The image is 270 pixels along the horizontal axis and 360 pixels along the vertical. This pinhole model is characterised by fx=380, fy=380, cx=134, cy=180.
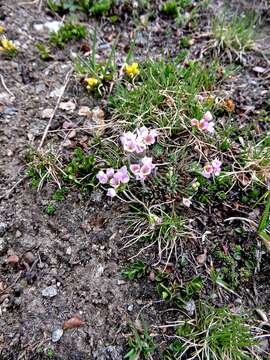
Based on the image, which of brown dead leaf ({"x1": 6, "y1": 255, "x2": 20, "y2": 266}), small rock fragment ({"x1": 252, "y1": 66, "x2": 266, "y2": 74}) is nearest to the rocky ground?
brown dead leaf ({"x1": 6, "y1": 255, "x2": 20, "y2": 266})

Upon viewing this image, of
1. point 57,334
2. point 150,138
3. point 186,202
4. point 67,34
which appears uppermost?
point 67,34

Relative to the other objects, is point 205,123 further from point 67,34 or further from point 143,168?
point 67,34

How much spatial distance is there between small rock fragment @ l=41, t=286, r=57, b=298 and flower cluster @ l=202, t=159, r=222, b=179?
1.15m

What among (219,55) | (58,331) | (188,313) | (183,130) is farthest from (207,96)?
(58,331)

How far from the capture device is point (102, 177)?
2.33m

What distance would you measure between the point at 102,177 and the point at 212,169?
0.70 meters

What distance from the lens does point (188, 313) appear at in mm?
2123

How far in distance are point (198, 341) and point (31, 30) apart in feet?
9.07

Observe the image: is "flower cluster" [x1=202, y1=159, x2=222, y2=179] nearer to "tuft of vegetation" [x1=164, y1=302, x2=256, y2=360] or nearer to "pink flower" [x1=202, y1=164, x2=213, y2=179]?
"pink flower" [x1=202, y1=164, x2=213, y2=179]

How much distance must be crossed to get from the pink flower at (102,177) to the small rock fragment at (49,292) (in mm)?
688

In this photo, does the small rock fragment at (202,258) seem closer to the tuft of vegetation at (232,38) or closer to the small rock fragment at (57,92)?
the small rock fragment at (57,92)

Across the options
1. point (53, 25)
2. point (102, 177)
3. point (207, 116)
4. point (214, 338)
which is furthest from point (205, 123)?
point (53, 25)

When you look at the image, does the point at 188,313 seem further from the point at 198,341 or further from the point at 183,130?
the point at 183,130

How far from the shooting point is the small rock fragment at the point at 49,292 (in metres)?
2.16
